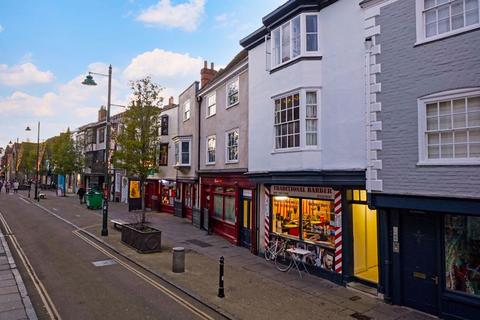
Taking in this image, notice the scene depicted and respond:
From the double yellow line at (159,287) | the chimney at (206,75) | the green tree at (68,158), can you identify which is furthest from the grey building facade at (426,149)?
the green tree at (68,158)

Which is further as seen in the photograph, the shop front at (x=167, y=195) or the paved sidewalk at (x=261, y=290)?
the shop front at (x=167, y=195)

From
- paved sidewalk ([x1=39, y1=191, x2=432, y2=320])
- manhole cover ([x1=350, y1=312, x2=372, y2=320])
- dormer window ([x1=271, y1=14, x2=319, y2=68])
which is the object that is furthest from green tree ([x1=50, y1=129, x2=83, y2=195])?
manhole cover ([x1=350, y1=312, x2=372, y2=320])

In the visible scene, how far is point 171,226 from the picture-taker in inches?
890

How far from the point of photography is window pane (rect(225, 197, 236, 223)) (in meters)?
18.5

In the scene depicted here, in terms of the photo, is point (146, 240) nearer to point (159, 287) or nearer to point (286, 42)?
point (159, 287)

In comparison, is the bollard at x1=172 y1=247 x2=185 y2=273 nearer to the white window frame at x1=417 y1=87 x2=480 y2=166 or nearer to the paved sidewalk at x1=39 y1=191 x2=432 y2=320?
the paved sidewalk at x1=39 y1=191 x2=432 y2=320

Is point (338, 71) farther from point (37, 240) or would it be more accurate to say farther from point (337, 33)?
point (37, 240)

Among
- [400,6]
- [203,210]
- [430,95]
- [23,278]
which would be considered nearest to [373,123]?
[430,95]

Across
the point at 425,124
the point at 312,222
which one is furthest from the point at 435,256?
the point at 312,222

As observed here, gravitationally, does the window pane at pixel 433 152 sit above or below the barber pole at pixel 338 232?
above

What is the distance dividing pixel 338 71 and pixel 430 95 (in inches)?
Result: 133

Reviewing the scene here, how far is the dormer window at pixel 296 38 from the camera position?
12180 millimetres

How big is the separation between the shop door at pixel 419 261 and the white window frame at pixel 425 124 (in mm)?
1538

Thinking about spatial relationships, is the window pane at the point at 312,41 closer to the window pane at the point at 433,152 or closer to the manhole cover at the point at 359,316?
the window pane at the point at 433,152
